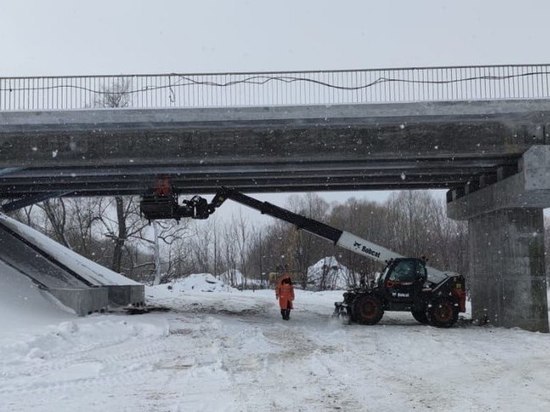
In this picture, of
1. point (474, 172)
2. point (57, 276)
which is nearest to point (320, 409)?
point (474, 172)

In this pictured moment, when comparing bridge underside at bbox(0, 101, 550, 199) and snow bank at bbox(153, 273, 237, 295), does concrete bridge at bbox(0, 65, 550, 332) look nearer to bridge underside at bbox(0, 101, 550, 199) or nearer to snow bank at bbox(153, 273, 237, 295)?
bridge underside at bbox(0, 101, 550, 199)

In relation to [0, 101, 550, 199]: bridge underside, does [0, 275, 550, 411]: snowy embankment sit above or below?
below

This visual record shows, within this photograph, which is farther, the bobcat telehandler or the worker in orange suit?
the worker in orange suit

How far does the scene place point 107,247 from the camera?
190ft

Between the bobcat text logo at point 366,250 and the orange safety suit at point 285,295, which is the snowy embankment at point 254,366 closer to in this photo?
the orange safety suit at point 285,295

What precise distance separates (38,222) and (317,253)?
26.8 metres

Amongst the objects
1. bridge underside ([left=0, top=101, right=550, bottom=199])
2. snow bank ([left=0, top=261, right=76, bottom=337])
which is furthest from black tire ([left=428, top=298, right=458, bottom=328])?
snow bank ([left=0, top=261, right=76, bottom=337])

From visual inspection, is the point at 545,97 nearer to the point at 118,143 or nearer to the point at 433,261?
the point at 118,143

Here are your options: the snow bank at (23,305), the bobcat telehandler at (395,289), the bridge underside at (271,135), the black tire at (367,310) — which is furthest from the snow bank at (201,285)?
the bridge underside at (271,135)

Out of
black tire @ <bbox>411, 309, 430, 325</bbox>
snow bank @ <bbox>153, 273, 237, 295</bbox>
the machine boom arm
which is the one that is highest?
the machine boom arm

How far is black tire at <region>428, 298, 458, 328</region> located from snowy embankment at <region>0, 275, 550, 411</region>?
0.77 meters

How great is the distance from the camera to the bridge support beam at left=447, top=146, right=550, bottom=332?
53.3ft

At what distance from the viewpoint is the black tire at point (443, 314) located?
1831 cm

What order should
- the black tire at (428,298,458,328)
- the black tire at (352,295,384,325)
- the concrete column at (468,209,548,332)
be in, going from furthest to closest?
1. the black tire at (352,295,384,325)
2. the black tire at (428,298,458,328)
3. the concrete column at (468,209,548,332)
